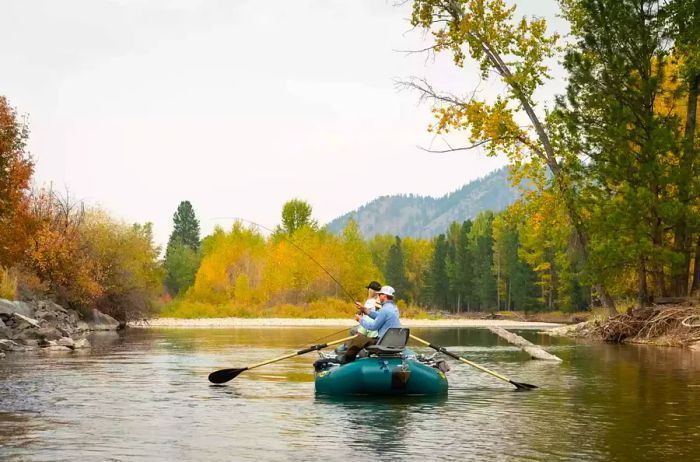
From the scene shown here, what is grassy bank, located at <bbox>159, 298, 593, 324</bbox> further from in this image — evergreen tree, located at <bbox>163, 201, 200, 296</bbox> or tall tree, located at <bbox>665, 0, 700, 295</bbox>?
tall tree, located at <bbox>665, 0, 700, 295</bbox>

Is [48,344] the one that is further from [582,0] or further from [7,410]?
[582,0]

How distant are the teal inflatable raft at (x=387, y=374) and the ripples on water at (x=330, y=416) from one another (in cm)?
29

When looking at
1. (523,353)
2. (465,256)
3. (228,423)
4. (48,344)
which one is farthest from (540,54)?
(465,256)

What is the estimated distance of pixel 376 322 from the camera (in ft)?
63.8

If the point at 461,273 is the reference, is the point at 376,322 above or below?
below

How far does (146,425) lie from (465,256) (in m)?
136

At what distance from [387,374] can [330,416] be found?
8.31ft

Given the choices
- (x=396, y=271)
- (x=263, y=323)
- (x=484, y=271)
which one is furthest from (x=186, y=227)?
(x=263, y=323)

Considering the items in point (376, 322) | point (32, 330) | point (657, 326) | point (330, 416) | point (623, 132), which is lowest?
point (330, 416)

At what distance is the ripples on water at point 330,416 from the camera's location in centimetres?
1279

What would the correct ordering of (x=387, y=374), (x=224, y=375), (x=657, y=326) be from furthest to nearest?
(x=657, y=326) → (x=224, y=375) → (x=387, y=374)

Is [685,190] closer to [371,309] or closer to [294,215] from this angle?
[371,309]

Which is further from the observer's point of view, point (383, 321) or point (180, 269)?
point (180, 269)

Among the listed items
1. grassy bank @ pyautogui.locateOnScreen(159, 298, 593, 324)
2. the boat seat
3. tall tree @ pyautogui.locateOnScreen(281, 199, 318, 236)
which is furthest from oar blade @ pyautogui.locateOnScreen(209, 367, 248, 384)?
tall tree @ pyautogui.locateOnScreen(281, 199, 318, 236)
